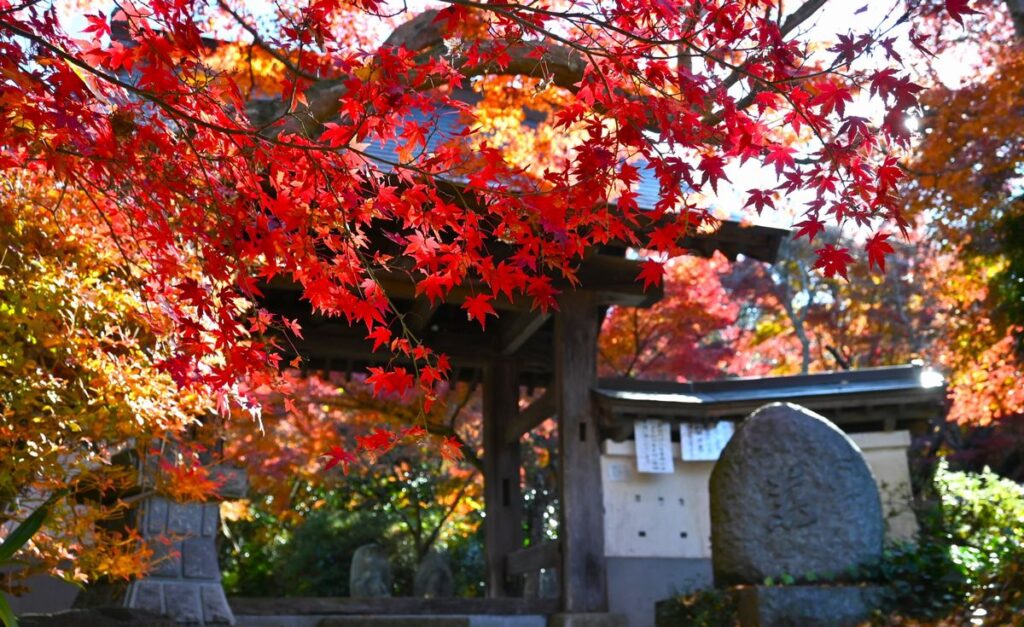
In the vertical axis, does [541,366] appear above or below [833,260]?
above

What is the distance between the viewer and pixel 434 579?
44.9 feet

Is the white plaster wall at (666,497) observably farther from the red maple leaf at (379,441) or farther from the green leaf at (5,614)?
the red maple leaf at (379,441)

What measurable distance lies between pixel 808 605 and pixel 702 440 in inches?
136

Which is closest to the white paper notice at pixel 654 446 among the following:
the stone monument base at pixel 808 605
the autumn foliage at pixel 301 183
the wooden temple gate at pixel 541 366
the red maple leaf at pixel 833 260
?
the wooden temple gate at pixel 541 366

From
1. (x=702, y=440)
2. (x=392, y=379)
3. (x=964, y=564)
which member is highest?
(x=702, y=440)

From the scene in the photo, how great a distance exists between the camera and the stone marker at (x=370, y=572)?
44.4 feet

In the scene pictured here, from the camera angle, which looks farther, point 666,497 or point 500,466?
point 666,497

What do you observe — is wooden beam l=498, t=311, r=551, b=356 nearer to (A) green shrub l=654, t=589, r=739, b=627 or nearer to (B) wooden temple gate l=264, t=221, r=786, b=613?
(B) wooden temple gate l=264, t=221, r=786, b=613

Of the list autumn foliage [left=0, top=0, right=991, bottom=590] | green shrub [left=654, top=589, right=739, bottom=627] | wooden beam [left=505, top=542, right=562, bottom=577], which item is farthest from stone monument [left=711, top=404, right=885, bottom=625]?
autumn foliage [left=0, top=0, right=991, bottom=590]

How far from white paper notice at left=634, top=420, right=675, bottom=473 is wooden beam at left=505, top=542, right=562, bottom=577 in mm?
1662

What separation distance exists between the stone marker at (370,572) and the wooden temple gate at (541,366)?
442 cm

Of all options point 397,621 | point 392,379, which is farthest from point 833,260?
point 397,621

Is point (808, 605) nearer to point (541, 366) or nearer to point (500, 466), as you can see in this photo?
point (500, 466)

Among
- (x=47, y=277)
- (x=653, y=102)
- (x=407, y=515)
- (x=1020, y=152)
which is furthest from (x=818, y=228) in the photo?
(x=407, y=515)
